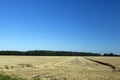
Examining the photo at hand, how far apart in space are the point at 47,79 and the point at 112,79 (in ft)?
14.5

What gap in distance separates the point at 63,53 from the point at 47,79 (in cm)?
17890

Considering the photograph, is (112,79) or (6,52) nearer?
(112,79)

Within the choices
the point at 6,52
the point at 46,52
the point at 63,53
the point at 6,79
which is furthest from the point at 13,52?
the point at 6,79

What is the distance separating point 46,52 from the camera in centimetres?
18712

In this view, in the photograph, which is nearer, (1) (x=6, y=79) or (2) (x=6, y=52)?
(1) (x=6, y=79)

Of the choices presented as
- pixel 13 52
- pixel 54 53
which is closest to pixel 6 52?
pixel 13 52

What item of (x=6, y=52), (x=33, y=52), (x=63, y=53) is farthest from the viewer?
(x=63, y=53)

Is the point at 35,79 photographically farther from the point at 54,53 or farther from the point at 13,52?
the point at 54,53

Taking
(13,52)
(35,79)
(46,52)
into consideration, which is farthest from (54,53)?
(35,79)

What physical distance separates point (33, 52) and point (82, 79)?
164 m

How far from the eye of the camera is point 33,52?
183 meters

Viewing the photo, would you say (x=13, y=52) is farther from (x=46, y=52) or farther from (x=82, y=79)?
(x=82, y=79)

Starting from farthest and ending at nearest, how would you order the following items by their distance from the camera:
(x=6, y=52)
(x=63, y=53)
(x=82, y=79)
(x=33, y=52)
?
(x=63, y=53) < (x=33, y=52) < (x=6, y=52) < (x=82, y=79)

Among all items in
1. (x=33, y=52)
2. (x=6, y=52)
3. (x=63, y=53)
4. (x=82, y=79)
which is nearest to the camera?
(x=82, y=79)
